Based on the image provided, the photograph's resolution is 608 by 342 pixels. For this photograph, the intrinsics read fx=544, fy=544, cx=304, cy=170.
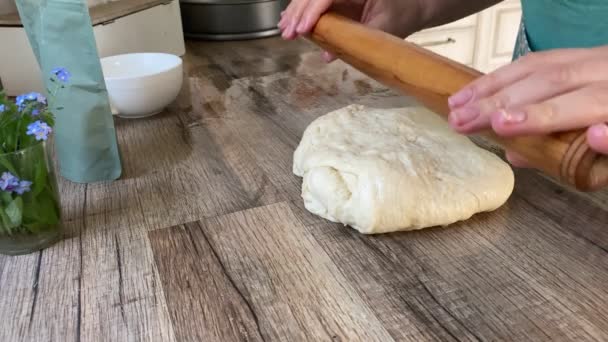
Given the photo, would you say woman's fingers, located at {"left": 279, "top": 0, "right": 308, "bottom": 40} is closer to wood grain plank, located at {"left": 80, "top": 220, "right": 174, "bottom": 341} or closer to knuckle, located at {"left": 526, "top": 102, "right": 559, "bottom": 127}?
wood grain plank, located at {"left": 80, "top": 220, "right": 174, "bottom": 341}

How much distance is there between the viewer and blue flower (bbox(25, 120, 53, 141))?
625mm

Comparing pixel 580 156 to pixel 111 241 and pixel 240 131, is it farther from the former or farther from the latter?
pixel 240 131

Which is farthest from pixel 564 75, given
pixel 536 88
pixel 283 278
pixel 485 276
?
pixel 283 278

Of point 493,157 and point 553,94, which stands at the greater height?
point 553,94

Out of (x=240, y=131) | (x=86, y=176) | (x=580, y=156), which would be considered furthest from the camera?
(x=240, y=131)

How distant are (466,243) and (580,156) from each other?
0.87 feet

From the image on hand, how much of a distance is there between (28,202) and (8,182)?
4 centimetres

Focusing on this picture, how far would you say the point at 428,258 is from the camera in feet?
2.07

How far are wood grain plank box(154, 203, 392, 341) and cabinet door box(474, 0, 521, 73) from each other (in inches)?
70.2

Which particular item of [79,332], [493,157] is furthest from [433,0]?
[79,332]

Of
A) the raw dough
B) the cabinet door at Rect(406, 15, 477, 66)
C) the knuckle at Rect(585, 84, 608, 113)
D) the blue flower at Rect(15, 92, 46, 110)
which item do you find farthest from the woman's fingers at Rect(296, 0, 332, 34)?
the cabinet door at Rect(406, 15, 477, 66)

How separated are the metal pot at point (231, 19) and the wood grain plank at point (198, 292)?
89cm

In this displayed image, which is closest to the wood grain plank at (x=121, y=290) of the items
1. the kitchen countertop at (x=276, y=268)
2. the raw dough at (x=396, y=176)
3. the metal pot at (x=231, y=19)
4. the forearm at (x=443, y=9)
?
the kitchen countertop at (x=276, y=268)

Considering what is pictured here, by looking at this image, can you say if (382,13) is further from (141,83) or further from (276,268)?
(276,268)
